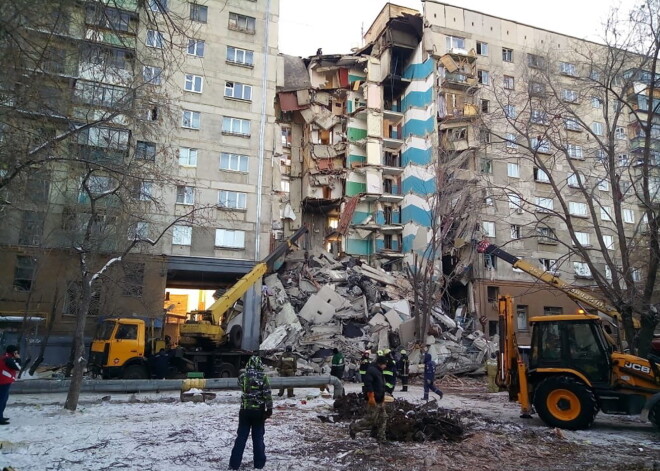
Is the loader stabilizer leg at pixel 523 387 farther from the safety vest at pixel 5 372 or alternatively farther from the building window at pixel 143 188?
the safety vest at pixel 5 372

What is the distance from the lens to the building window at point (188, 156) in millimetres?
28078

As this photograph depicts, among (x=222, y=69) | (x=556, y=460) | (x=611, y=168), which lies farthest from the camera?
(x=222, y=69)

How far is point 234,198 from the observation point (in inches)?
1133

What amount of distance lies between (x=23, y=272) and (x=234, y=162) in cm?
1290

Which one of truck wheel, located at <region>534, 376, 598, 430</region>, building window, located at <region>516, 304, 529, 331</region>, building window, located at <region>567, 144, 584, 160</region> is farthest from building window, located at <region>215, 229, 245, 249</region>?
truck wheel, located at <region>534, 376, 598, 430</region>

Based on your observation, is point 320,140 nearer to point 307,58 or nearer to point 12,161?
point 307,58

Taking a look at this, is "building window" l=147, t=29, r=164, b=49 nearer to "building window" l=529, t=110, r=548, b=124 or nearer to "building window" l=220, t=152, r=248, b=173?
"building window" l=529, t=110, r=548, b=124

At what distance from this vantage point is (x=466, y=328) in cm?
3150

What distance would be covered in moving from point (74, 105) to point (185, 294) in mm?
32570

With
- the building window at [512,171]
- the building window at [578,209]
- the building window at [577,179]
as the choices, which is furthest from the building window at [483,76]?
the building window at [578,209]

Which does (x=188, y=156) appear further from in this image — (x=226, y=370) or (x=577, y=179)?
(x=577, y=179)

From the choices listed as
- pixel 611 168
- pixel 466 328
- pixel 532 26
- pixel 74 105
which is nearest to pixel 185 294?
pixel 466 328

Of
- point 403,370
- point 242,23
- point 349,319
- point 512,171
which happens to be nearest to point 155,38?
point 403,370

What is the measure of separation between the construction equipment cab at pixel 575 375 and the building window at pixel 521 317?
24.5 meters
